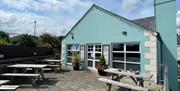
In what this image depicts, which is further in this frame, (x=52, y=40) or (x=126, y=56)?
(x=52, y=40)

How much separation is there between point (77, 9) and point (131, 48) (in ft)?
27.9

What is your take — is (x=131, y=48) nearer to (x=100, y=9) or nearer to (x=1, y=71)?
(x=100, y=9)

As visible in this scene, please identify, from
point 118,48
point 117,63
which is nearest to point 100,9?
point 118,48

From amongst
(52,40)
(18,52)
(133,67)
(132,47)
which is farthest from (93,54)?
(52,40)

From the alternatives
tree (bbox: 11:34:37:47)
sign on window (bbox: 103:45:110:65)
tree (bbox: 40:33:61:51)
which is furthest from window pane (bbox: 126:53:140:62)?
tree (bbox: 11:34:37:47)

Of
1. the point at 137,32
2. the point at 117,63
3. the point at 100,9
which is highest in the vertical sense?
the point at 100,9

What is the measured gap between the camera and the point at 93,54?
47.3 ft

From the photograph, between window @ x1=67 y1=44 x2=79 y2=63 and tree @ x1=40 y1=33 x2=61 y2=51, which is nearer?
window @ x1=67 y1=44 x2=79 y2=63

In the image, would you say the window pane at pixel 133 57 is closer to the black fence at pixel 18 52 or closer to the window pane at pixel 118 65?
the window pane at pixel 118 65

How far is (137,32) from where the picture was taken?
437 inches

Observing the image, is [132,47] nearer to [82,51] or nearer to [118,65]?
[118,65]

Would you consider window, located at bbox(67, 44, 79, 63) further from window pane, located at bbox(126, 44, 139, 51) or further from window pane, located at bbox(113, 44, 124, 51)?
window pane, located at bbox(126, 44, 139, 51)

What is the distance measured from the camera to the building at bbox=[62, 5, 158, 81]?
1052cm

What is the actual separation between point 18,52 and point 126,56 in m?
9.05
